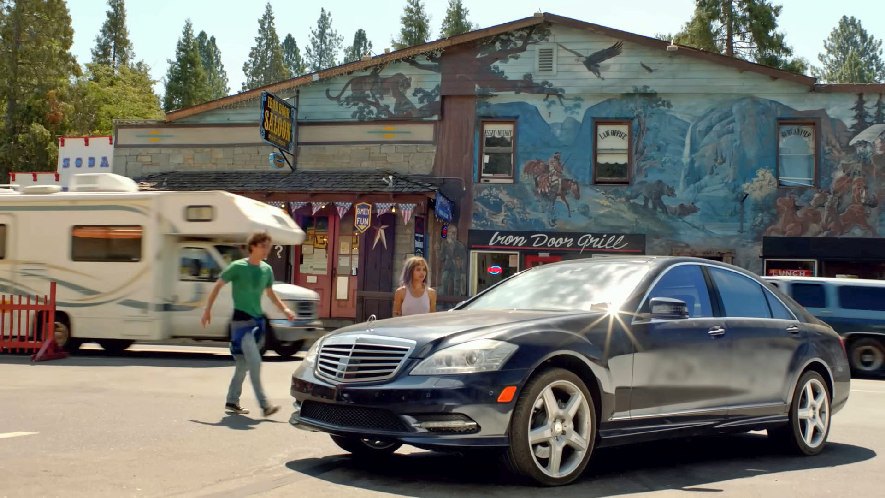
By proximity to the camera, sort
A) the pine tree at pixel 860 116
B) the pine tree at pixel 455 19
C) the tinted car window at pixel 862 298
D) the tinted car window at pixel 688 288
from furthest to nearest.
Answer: the pine tree at pixel 455 19
the pine tree at pixel 860 116
the tinted car window at pixel 862 298
the tinted car window at pixel 688 288

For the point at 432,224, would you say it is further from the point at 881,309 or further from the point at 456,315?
the point at 456,315

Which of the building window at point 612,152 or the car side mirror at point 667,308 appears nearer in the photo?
the car side mirror at point 667,308

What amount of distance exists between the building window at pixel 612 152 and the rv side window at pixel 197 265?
11.9m

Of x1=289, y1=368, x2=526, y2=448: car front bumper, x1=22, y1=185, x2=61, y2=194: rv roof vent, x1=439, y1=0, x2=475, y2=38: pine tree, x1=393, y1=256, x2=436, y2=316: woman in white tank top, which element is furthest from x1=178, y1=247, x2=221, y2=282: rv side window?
x1=439, y1=0, x2=475, y2=38: pine tree

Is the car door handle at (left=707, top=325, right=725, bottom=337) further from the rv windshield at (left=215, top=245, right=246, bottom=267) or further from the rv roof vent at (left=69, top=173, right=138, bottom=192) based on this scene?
the rv roof vent at (left=69, top=173, right=138, bottom=192)

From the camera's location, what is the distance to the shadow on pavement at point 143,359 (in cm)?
1421

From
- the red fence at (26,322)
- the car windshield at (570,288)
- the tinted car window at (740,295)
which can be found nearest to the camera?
the car windshield at (570,288)

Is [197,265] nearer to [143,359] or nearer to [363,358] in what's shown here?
[143,359]

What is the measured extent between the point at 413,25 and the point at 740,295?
215 feet

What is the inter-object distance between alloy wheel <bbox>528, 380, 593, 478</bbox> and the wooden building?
1750cm

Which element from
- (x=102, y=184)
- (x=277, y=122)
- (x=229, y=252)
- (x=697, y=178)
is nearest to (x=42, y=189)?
(x=102, y=184)

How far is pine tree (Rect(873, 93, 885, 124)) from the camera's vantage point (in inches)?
928

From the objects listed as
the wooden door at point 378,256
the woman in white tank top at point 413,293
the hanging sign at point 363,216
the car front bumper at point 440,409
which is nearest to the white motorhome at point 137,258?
the woman in white tank top at point 413,293

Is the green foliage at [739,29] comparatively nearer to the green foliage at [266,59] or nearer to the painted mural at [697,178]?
the painted mural at [697,178]
